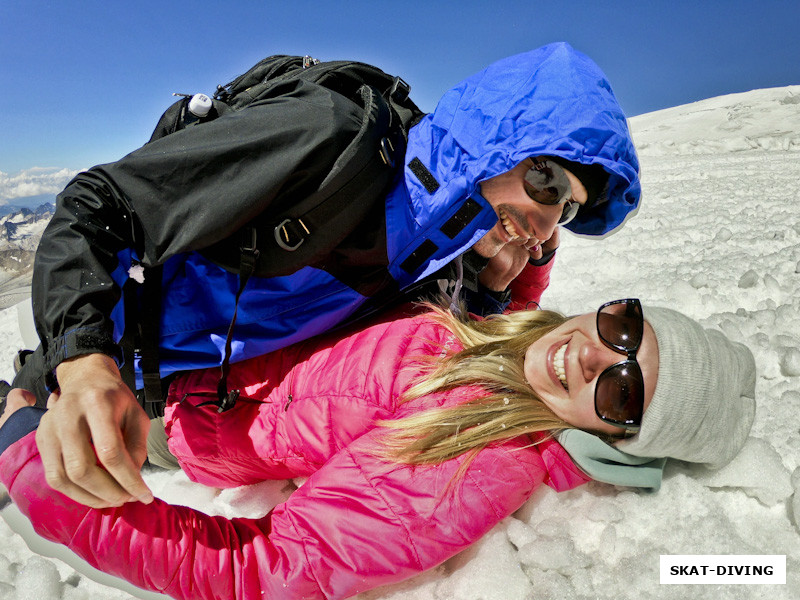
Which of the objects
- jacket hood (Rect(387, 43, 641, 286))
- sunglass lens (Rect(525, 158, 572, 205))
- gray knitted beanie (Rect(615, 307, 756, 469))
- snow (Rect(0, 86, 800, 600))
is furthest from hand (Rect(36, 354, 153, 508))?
sunglass lens (Rect(525, 158, 572, 205))

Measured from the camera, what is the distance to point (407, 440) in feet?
5.49

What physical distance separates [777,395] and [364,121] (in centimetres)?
207

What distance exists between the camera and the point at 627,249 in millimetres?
4371

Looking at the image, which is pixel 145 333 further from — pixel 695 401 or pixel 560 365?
pixel 695 401

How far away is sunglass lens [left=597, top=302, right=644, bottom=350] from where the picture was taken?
5.72ft

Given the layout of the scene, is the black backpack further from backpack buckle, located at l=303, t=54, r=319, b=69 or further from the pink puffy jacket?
the pink puffy jacket

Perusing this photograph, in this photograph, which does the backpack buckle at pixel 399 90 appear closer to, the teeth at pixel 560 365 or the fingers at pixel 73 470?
the teeth at pixel 560 365

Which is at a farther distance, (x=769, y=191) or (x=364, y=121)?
(x=769, y=191)

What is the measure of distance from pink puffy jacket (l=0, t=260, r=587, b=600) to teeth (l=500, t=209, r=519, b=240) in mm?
648

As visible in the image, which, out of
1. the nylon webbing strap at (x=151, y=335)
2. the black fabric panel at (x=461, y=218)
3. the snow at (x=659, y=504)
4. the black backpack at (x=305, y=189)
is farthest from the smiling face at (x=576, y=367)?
the nylon webbing strap at (x=151, y=335)

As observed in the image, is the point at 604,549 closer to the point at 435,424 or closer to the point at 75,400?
the point at 435,424

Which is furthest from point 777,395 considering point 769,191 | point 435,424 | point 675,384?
point 769,191

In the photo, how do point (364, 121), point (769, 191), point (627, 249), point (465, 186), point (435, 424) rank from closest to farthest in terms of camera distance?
point (435, 424) → point (364, 121) → point (465, 186) → point (627, 249) → point (769, 191)

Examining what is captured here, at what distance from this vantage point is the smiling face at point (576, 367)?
67.2 inches
